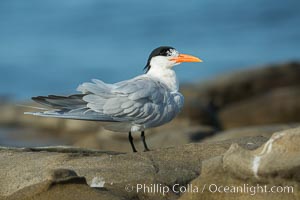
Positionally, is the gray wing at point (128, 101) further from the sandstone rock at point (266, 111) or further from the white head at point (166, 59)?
the sandstone rock at point (266, 111)

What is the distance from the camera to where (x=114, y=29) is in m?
28.7

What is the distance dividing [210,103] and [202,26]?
42.5 feet

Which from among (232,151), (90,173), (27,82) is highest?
(232,151)

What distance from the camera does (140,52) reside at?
80.7ft

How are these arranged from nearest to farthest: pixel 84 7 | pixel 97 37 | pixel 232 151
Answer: pixel 232 151 < pixel 97 37 < pixel 84 7

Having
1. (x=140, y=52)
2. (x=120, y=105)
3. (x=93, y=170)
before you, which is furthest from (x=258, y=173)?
(x=140, y=52)

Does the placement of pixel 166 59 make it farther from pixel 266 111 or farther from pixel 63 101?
pixel 266 111

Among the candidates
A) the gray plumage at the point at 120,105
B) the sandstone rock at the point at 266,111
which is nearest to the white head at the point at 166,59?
the gray plumage at the point at 120,105

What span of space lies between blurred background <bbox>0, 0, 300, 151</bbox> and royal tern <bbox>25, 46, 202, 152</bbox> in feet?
12.1

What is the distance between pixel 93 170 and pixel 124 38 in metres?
20.6

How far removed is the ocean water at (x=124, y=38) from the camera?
22.6 m

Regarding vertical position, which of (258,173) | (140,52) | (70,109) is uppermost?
(258,173)

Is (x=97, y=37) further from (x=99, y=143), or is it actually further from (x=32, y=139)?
(x=99, y=143)

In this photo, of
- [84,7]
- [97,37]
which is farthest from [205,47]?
[84,7]
